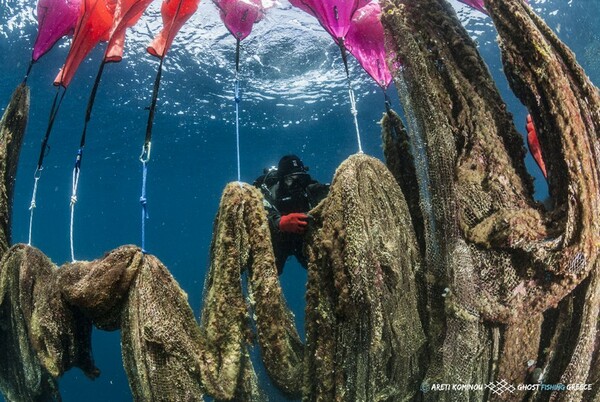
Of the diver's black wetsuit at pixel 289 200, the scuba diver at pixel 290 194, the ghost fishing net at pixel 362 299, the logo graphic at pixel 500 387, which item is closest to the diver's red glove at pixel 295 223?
the ghost fishing net at pixel 362 299

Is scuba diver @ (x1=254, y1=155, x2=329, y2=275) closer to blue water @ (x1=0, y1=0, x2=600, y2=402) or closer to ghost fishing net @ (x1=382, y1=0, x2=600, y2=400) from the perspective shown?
blue water @ (x1=0, y1=0, x2=600, y2=402)

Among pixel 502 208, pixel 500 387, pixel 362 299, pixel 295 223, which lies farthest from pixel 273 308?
pixel 502 208

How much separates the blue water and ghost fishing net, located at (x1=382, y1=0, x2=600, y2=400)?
1.61 metres

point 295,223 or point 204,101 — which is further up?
point 204,101

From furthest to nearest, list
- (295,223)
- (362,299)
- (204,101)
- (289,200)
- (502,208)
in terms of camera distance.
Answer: (204,101), (289,200), (295,223), (362,299), (502,208)

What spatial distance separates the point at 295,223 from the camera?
11.9 feet

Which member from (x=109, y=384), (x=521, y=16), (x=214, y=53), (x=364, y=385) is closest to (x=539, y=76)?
(x=521, y=16)

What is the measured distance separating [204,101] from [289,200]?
630 inches

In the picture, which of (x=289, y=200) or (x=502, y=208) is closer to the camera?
(x=502, y=208)

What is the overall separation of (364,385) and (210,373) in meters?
1.08

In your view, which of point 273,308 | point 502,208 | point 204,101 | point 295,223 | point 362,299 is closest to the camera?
point 502,208

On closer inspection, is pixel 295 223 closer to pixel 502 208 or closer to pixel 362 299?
pixel 362 299

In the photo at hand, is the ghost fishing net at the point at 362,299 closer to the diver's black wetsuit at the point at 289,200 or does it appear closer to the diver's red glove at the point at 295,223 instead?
the diver's red glove at the point at 295,223

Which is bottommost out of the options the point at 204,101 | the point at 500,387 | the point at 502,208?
the point at 500,387
